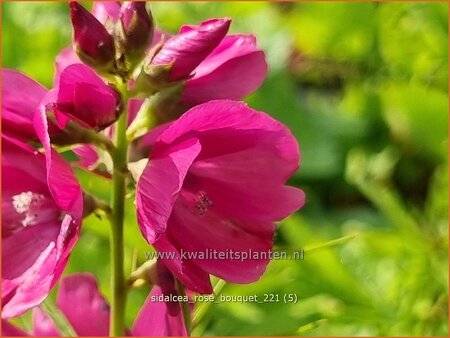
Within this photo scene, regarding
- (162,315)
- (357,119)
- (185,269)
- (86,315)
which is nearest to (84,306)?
(86,315)

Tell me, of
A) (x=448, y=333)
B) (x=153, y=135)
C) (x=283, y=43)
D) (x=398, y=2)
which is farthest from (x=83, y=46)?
(x=283, y=43)

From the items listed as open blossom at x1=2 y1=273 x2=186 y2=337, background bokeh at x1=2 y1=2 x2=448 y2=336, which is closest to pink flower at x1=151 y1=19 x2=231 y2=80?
open blossom at x1=2 y1=273 x2=186 y2=337

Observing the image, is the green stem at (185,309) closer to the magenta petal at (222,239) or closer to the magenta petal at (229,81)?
the magenta petal at (222,239)

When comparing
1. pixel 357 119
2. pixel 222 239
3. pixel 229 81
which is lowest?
pixel 357 119

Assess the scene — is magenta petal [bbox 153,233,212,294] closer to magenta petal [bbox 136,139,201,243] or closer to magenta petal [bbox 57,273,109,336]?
magenta petal [bbox 136,139,201,243]

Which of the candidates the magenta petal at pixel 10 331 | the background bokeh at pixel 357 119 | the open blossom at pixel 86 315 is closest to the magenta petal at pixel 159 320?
the open blossom at pixel 86 315

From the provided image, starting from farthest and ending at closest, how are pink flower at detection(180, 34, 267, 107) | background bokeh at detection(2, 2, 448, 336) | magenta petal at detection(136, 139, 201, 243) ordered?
background bokeh at detection(2, 2, 448, 336), pink flower at detection(180, 34, 267, 107), magenta petal at detection(136, 139, 201, 243)

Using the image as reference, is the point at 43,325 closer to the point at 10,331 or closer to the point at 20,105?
the point at 10,331
